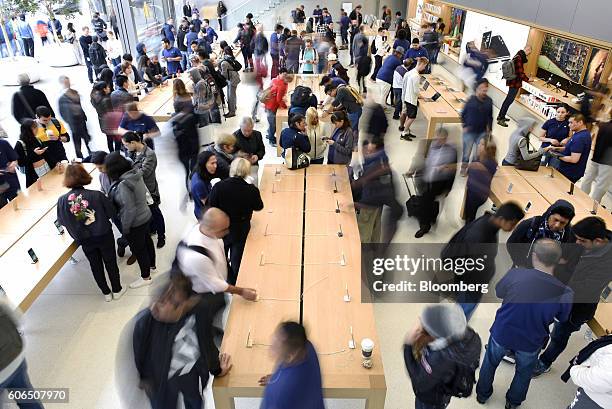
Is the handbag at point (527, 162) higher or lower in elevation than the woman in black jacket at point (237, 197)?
Answer: lower

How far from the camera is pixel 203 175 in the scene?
4.48 m

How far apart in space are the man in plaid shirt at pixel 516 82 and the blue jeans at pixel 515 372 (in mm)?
7289

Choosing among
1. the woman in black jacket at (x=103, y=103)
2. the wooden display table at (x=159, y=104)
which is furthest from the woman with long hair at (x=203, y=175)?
the wooden display table at (x=159, y=104)

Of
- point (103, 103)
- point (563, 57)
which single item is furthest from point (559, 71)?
point (103, 103)

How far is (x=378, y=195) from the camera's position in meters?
4.33

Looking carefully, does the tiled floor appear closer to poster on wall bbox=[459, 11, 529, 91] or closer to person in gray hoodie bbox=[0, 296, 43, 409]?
person in gray hoodie bbox=[0, 296, 43, 409]

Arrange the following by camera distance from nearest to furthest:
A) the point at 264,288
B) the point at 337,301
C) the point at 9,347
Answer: the point at 9,347 → the point at 337,301 → the point at 264,288

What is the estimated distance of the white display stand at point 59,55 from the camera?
47.7 feet

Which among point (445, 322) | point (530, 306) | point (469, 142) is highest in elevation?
point (445, 322)

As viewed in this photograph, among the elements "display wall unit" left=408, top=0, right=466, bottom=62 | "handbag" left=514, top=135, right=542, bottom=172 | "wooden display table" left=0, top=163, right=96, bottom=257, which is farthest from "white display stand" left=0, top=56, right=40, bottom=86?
"handbag" left=514, top=135, right=542, bottom=172

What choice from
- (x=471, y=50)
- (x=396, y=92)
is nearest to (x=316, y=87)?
(x=396, y=92)

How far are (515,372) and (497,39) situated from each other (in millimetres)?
10331

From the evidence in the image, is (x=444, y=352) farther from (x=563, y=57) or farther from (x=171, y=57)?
(x=171, y=57)

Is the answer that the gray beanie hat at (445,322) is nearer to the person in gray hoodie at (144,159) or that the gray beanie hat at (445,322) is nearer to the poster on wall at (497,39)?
the person in gray hoodie at (144,159)
